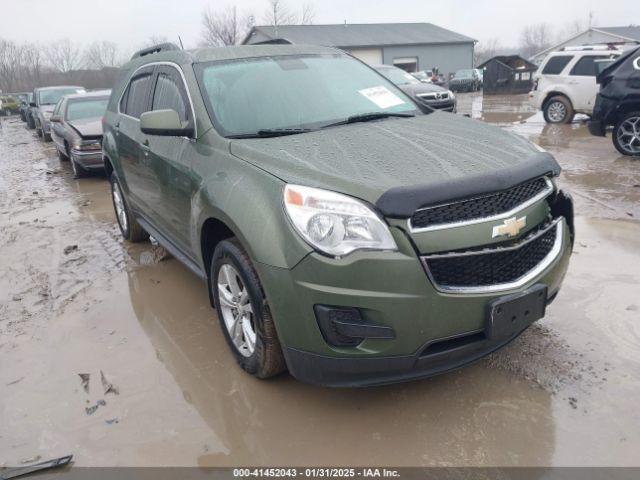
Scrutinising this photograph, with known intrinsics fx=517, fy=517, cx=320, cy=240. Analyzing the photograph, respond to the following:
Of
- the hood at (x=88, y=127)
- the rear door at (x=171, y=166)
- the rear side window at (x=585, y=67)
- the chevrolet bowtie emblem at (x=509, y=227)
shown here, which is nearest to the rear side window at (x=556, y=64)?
the rear side window at (x=585, y=67)

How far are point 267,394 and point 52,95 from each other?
18.2m

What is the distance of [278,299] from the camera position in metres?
2.38

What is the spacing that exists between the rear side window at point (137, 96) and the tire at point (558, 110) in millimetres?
11729

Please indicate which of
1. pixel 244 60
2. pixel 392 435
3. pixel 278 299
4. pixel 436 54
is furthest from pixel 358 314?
pixel 436 54

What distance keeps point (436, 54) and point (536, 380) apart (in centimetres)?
5114

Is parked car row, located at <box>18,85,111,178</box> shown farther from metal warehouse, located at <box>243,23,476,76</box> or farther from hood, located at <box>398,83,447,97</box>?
metal warehouse, located at <box>243,23,476,76</box>

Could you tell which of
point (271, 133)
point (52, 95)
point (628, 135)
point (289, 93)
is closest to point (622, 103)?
point (628, 135)

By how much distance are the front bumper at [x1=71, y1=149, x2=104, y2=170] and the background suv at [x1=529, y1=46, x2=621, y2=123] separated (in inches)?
425

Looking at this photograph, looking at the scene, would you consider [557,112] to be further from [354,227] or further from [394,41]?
[394,41]

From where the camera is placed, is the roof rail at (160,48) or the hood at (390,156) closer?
the hood at (390,156)

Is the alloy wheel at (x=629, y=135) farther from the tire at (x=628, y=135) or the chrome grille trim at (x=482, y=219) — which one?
the chrome grille trim at (x=482, y=219)

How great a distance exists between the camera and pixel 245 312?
2.86m

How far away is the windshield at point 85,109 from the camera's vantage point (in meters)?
10.2

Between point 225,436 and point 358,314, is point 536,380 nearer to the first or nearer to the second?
point 358,314
